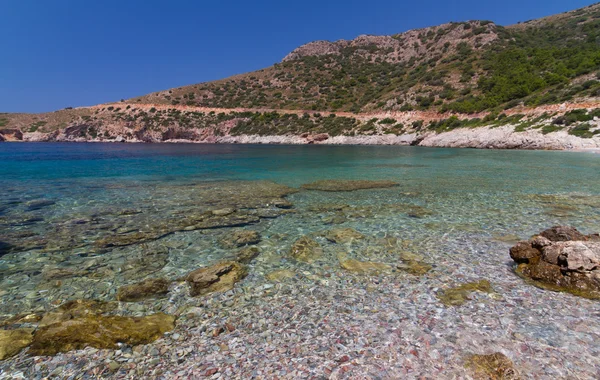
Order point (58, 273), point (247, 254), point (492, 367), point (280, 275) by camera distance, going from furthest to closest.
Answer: point (247, 254) < point (58, 273) < point (280, 275) < point (492, 367)

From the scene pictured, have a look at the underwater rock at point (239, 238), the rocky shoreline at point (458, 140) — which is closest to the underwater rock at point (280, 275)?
the underwater rock at point (239, 238)

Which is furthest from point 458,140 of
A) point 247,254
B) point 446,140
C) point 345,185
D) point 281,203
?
point 247,254

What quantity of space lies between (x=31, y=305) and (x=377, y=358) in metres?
5.41

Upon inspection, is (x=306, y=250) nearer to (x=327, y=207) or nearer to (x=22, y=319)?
(x=327, y=207)

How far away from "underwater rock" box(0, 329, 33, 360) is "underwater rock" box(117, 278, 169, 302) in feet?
4.09

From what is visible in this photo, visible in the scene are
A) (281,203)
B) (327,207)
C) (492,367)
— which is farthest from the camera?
(281,203)

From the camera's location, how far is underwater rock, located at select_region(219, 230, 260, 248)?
7.89m

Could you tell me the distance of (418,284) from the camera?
556 cm

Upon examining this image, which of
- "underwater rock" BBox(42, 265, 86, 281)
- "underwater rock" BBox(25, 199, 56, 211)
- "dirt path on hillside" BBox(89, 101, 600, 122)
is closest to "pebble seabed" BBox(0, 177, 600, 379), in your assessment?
"underwater rock" BBox(42, 265, 86, 281)

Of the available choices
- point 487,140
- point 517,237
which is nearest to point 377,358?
point 517,237

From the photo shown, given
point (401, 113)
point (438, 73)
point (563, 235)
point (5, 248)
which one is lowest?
point (5, 248)

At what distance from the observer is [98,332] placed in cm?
425

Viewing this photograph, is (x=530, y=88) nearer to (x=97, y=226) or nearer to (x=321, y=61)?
(x=97, y=226)

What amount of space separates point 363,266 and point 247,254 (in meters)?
2.62
